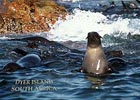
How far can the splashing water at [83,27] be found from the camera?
1918 centimetres

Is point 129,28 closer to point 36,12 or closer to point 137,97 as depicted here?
point 36,12

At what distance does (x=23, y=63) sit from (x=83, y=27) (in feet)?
29.6

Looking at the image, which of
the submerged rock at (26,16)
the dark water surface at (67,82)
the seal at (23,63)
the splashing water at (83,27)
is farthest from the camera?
the submerged rock at (26,16)

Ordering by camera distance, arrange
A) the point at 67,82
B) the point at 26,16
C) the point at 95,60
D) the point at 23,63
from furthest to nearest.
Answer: the point at 26,16 < the point at 23,63 < the point at 95,60 < the point at 67,82

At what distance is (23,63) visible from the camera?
12008 mm

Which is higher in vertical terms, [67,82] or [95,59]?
[95,59]

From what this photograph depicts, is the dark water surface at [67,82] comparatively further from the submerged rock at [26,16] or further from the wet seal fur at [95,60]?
the submerged rock at [26,16]

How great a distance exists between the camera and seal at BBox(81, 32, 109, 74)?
10734 mm

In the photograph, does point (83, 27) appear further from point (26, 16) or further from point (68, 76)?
point (68, 76)

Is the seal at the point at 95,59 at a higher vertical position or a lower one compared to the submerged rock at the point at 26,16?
lower

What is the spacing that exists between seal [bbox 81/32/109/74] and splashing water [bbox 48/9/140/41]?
24.0 ft

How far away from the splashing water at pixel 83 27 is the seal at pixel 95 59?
7.30 metres

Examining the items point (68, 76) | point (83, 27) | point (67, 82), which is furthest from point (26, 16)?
point (67, 82)

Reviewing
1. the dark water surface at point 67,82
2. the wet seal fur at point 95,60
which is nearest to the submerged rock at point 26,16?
the dark water surface at point 67,82
